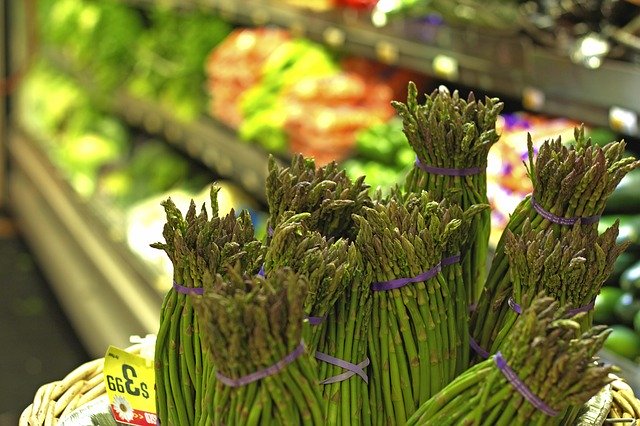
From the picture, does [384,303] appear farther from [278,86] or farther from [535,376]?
[278,86]

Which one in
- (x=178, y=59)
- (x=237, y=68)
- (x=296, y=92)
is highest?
(x=178, y=59)

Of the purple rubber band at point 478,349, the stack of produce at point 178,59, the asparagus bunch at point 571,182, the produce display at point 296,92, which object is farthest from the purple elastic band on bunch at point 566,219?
the stack of produce at point 178,59

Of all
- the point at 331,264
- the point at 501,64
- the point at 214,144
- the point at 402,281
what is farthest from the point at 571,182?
the point at 214,144

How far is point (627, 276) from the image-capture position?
2252 millimetres

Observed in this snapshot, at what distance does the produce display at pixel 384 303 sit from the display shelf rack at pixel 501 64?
94 centimetres

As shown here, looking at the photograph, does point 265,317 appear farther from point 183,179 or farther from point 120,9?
point 120,9

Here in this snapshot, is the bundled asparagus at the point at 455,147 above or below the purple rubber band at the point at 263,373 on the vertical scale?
above

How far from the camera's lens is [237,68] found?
3.99 metres

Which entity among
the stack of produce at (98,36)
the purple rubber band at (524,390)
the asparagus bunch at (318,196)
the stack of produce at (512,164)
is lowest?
the purple rubber band at (524,390)

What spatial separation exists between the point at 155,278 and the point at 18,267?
194cm

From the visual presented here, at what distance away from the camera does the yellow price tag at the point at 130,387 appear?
152cm

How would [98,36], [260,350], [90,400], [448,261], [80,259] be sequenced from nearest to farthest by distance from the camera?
[260,350] → [448,261] → [90,400] → [80,259] → [98,36]

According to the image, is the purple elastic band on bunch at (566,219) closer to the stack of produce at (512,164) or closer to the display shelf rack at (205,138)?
the stack of produce at (512,164)

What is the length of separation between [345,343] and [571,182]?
1.46 feet
